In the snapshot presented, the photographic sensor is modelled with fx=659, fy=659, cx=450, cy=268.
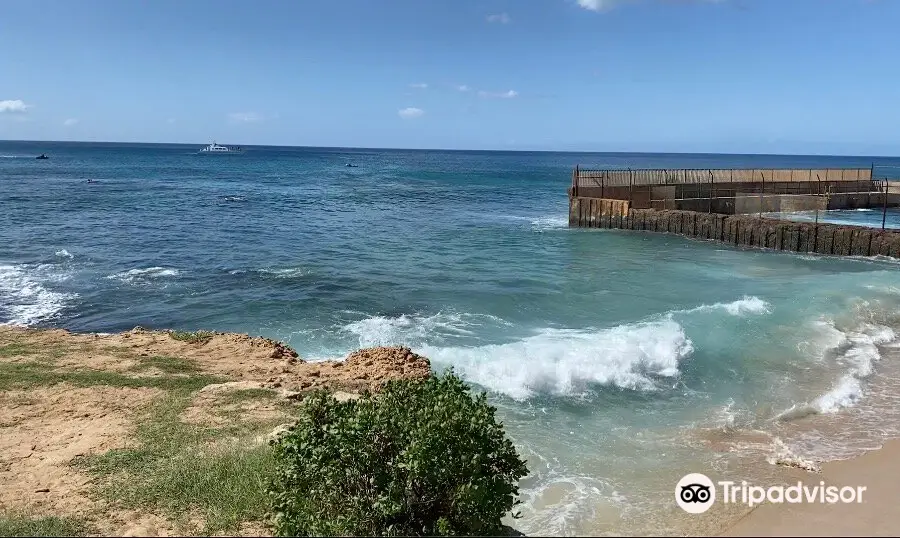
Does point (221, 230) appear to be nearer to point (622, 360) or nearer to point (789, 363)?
point (622, 360)

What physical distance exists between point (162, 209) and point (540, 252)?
105ft

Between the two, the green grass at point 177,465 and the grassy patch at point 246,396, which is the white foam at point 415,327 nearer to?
the grassy patch at point 246,396

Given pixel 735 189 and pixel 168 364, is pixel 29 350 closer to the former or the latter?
pixel 168 364

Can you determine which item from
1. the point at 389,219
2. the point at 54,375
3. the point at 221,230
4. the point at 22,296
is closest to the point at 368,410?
the point at 54,375

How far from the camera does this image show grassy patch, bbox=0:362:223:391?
12797mm

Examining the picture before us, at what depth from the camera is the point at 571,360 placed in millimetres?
15750

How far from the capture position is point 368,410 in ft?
25.7

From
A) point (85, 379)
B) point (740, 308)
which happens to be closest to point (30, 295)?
point (85, 379)

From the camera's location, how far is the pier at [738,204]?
3456 centimetres

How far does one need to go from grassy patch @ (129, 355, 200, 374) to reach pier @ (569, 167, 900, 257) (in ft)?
105

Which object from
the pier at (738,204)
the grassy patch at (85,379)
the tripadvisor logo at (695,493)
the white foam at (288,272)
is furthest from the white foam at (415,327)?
the pier at (738,204)

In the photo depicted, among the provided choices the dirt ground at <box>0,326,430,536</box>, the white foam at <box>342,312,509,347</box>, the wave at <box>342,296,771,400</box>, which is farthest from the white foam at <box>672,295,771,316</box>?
the dirt ground at <box>0,326,430,536</box>

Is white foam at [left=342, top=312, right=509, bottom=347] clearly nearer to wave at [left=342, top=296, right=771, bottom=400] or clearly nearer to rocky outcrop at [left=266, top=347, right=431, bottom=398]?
wave at [left=342, top=296, right=771, bottom=400]

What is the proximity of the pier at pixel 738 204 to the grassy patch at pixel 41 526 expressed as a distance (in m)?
36.1
